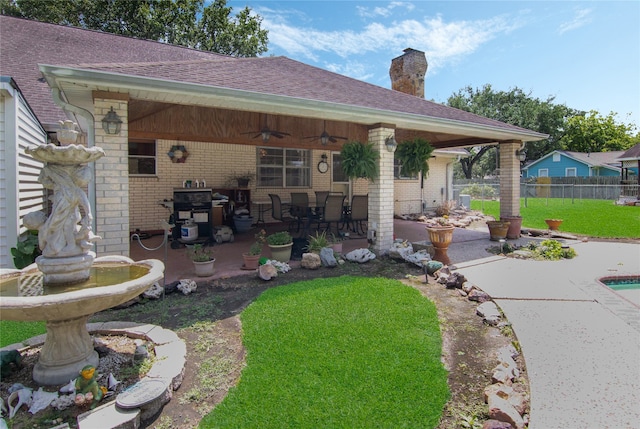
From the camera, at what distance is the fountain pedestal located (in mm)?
2389

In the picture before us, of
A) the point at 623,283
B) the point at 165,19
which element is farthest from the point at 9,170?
the point at 165,19

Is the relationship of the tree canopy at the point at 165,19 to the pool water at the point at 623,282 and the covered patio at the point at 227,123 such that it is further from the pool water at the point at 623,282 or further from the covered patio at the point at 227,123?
the pool water at the point at 623,282

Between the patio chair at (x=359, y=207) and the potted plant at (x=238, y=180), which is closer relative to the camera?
the patio chair at (x=359, y=207)

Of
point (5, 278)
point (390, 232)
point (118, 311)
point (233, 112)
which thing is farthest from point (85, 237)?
point (390, 232)

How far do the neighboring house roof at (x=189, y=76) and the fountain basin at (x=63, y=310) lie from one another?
7.46ft

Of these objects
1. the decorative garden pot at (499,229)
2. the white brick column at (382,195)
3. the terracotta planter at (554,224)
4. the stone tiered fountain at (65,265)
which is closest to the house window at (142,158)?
the white brick column at (382,195)

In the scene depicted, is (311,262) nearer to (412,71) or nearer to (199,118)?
(199,118)

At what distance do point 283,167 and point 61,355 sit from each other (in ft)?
27.7

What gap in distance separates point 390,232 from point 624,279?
361cm

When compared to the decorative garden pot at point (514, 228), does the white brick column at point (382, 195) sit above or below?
above

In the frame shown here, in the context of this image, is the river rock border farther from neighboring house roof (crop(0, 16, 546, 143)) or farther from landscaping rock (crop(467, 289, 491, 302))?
neighboring house roof (crop(0, 16, 546, 143))

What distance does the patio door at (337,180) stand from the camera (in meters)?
11.4

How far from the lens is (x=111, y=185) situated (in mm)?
4133

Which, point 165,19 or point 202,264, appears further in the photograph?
point 165,19
